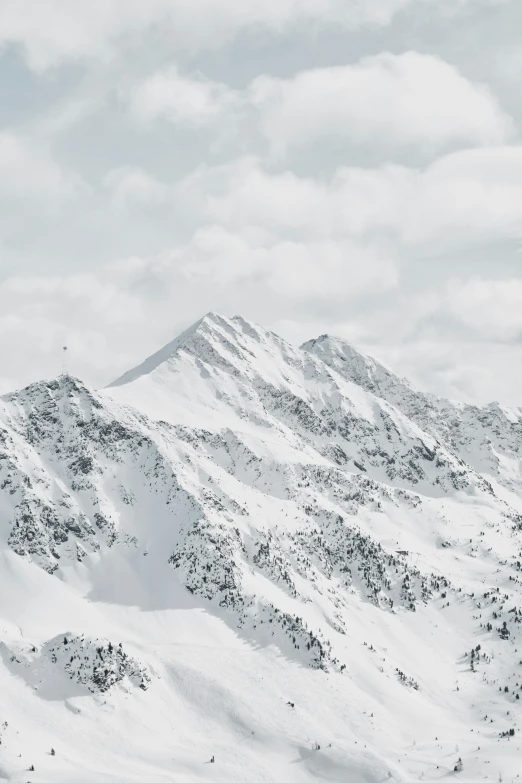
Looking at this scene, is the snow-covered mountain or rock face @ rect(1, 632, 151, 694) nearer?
the snow-covered mountain

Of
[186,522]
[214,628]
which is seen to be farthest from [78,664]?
[186,522]

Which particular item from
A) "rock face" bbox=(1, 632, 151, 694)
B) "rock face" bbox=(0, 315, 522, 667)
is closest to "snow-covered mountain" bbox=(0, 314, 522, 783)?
"rock face" bbox=(1, 632, 151, 694)

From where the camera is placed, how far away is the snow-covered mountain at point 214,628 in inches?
4254

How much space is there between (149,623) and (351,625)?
4807cm

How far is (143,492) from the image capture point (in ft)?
576

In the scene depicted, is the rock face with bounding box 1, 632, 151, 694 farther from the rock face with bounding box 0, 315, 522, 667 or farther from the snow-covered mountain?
the rock face with bounding box 0, 315, 522, 667

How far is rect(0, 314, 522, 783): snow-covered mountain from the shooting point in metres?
108

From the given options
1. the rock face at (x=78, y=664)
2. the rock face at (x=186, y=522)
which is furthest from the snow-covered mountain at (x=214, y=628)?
the rock face at (x=186, y=522)

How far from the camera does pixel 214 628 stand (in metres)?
140

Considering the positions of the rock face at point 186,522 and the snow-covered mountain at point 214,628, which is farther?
the rock face at point 186,522

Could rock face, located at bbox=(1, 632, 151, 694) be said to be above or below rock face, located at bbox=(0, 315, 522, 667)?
below

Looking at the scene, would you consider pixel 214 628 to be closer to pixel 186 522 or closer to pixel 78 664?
pixel 186 522

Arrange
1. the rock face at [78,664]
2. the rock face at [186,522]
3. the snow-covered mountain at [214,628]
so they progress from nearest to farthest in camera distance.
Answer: the snow-covered mountain at [214,628], the rock face at [78,664], the rock face at [186,522]

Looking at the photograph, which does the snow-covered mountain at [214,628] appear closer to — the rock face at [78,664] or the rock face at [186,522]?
the rock face at [78,664]
